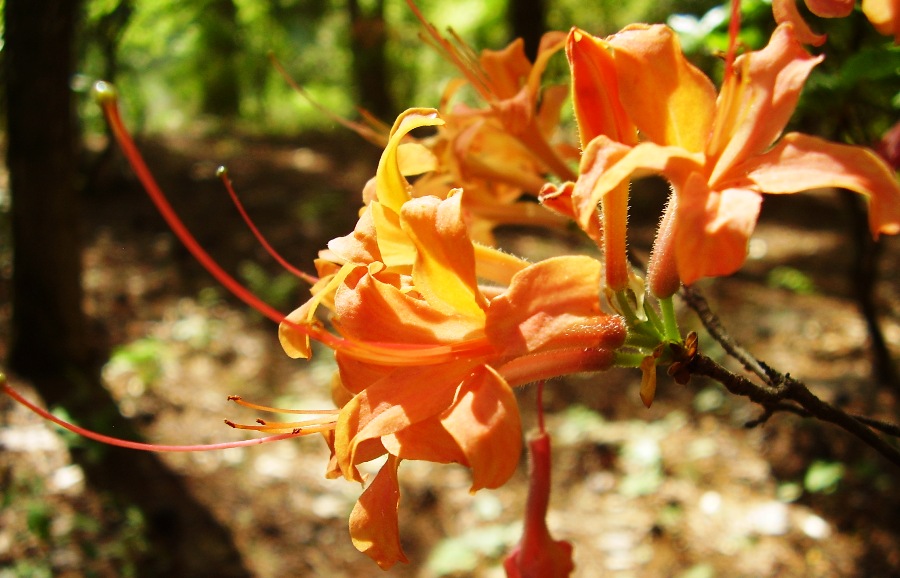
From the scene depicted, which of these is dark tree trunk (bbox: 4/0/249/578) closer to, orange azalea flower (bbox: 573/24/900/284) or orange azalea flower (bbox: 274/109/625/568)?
orange azalea flower (bbox: 274/109/625/568)

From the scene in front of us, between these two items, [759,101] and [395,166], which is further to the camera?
[395,166]

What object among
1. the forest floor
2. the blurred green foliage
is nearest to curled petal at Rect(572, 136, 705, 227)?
the forest floor

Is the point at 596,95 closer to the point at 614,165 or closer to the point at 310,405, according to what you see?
the point at 614,165

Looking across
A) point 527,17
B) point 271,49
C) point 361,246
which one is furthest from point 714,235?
point 271,49

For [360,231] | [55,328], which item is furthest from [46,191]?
[360,231]

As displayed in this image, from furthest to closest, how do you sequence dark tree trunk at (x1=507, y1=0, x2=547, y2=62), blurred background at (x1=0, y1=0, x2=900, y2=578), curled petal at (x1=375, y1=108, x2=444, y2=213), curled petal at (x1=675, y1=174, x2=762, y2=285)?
1. dark tree trunk at (x1=507, y1=0, x2=547, y2=62)
2. blurred background at (x1=0, y1=0, x2=900, y2=578)
3. curled petal at (x1=375, y1=108, x2=444, y2=213)
4. curled petal at (x1=675, y1=174, x2=762, y2=285)

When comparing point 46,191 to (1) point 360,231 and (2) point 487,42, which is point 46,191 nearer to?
(1) point 360,231

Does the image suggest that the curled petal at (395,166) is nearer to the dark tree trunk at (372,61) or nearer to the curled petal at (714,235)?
the curled petal at (714,235)
